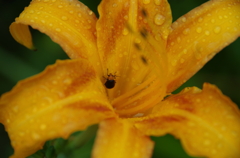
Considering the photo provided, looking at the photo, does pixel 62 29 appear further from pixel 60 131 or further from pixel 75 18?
pixel 60 131

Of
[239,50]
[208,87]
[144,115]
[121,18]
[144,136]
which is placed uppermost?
[121,18]

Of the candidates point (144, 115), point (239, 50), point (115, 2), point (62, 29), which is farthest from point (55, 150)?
point (239, 50)

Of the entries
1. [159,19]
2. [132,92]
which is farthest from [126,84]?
[159,19]

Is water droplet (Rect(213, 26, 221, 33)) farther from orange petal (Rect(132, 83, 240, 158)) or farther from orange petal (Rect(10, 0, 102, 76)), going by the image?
orange petal (Rect(10, 0, 102, 76))

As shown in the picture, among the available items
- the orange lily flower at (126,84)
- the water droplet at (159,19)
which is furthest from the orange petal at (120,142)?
the water droplet at (159,19)

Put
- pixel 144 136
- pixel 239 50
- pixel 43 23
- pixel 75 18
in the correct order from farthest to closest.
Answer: pixel 239 50 < pixel 75 18 < pixel 43 23 < pixel 144 136

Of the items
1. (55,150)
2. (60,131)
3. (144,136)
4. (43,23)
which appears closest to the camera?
(60,131)

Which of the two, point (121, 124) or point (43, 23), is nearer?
point (121, 124)
